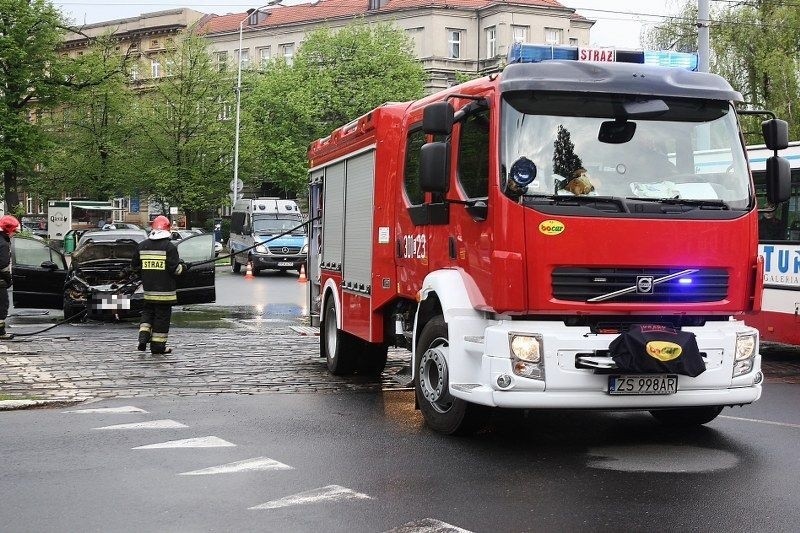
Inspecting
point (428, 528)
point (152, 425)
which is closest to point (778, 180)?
point (428, 528)

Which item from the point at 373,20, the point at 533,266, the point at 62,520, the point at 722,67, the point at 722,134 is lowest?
the point at 62,520

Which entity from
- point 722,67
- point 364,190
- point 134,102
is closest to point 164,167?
point 134,102

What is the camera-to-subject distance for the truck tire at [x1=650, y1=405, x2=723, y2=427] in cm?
935

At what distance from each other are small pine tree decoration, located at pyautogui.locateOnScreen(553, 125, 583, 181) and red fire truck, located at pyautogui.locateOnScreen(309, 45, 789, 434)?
0.05 feet

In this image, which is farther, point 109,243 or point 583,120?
point 109,243

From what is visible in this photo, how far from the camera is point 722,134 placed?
28.2 ft

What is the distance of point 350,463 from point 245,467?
28.0 inches

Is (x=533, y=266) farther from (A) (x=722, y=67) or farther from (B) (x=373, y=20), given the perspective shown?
(B) (x=373, y=20)

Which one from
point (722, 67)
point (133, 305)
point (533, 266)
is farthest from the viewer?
point (722, 67)

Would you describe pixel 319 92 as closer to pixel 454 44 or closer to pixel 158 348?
pixel 454 44

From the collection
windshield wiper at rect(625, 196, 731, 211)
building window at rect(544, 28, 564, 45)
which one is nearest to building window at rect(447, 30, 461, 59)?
building window at rect(544, 28, 564, 45)

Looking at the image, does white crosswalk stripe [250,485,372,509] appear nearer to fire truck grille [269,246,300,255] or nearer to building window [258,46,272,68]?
fire truck grille [269,246,300,255]

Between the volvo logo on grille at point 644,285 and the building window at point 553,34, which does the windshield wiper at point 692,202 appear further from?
the building window at point 553,34

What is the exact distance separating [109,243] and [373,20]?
214ft
